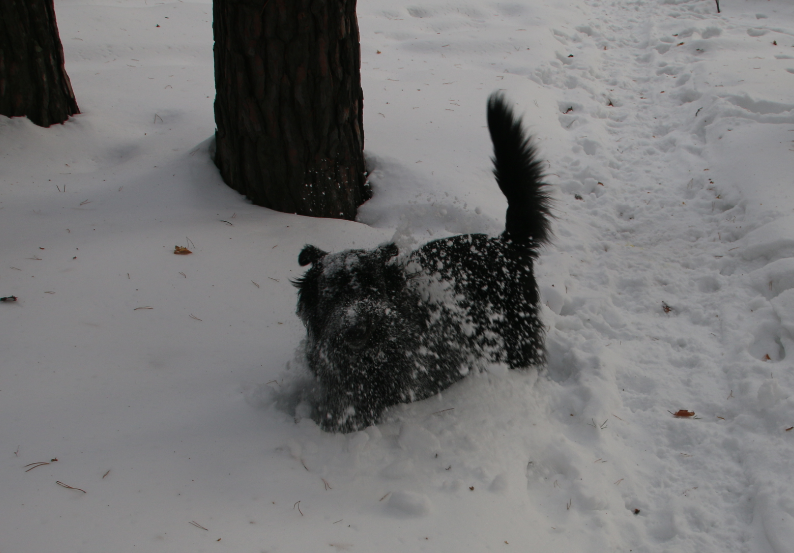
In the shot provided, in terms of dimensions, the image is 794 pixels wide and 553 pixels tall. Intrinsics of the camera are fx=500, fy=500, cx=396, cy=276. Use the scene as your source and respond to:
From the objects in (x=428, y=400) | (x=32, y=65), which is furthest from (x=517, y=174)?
(x=32, y=65)

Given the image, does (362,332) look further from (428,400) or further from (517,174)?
(517,174)

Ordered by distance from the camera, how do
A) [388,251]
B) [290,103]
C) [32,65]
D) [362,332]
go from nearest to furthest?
[362,332]
[388,251]
[290,103]
[32,65]

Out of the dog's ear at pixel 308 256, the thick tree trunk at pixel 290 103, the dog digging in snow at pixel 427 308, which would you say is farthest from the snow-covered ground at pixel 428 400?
the dog's ear at pixel 308 256

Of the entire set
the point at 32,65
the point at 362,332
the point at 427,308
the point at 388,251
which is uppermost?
the point at 32,65

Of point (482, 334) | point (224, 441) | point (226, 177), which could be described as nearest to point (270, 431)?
point (224, 441)

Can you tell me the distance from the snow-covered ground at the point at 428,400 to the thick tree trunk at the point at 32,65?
193mm

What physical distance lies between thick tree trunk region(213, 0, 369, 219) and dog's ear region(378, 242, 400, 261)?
132 cm

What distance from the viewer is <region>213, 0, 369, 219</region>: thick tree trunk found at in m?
3.17

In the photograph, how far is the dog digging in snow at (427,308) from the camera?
229 centimetres

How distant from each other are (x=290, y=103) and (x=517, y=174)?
1.66 meters

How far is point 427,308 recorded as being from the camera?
8.46 feet

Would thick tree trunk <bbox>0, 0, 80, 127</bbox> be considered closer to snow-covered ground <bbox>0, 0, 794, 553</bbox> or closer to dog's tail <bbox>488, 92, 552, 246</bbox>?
snow-covered ground <bbox>0, 0, 794, 553</bbox>

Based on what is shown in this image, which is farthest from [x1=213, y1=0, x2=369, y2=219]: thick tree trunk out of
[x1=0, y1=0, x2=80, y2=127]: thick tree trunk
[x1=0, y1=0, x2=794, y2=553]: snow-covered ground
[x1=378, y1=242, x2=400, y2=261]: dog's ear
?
[x1=0, y1=0, x2=80, y2=127]: thick tree trunk

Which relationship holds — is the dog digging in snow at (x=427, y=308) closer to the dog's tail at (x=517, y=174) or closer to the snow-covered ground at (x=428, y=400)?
the dog's tail at (x=517, y=174)
